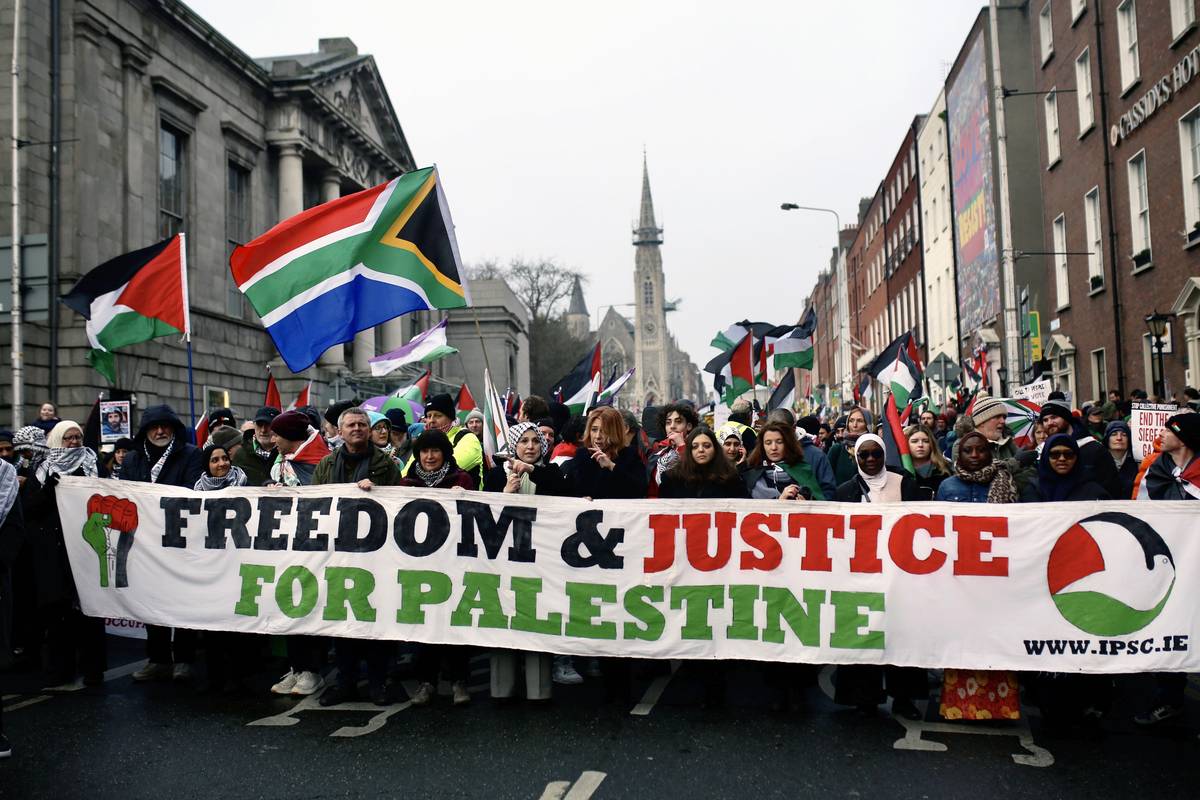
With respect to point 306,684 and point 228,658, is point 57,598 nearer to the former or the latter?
point 228,658

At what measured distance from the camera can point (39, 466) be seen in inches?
292

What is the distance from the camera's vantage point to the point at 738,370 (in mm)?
17734

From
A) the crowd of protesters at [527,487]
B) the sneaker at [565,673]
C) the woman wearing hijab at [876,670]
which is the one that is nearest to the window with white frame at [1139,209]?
the crowd of protesters at [527,487]

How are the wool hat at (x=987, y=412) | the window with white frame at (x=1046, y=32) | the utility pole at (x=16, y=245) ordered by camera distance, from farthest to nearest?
the window with white frame at (x=1046, y=32)
the utility pole at (x=16, y=245)
the wool hat at (x=987, y=412)

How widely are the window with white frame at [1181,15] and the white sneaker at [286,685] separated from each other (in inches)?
692

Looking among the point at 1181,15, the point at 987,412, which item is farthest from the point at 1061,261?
the point at 987,412

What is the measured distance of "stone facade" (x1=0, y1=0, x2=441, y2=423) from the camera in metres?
21.8

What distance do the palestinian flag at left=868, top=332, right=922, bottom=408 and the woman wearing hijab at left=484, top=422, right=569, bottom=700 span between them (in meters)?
10.2

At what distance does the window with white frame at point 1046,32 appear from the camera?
2514 centimetres

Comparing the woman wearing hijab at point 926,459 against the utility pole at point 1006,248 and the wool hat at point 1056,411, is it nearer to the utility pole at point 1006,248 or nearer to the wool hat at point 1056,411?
the wool hat at point 1056,411

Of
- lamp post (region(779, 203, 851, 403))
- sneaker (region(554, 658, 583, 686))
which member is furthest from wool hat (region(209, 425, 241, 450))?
lamp post (region(779, 203, 851, 403))

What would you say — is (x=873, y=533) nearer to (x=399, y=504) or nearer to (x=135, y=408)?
(x=399, y=504)

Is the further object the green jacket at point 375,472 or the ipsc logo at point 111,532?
the ipsc logo at point 111,532

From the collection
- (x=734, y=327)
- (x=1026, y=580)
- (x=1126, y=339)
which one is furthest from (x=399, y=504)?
(x=1126, y=339)
